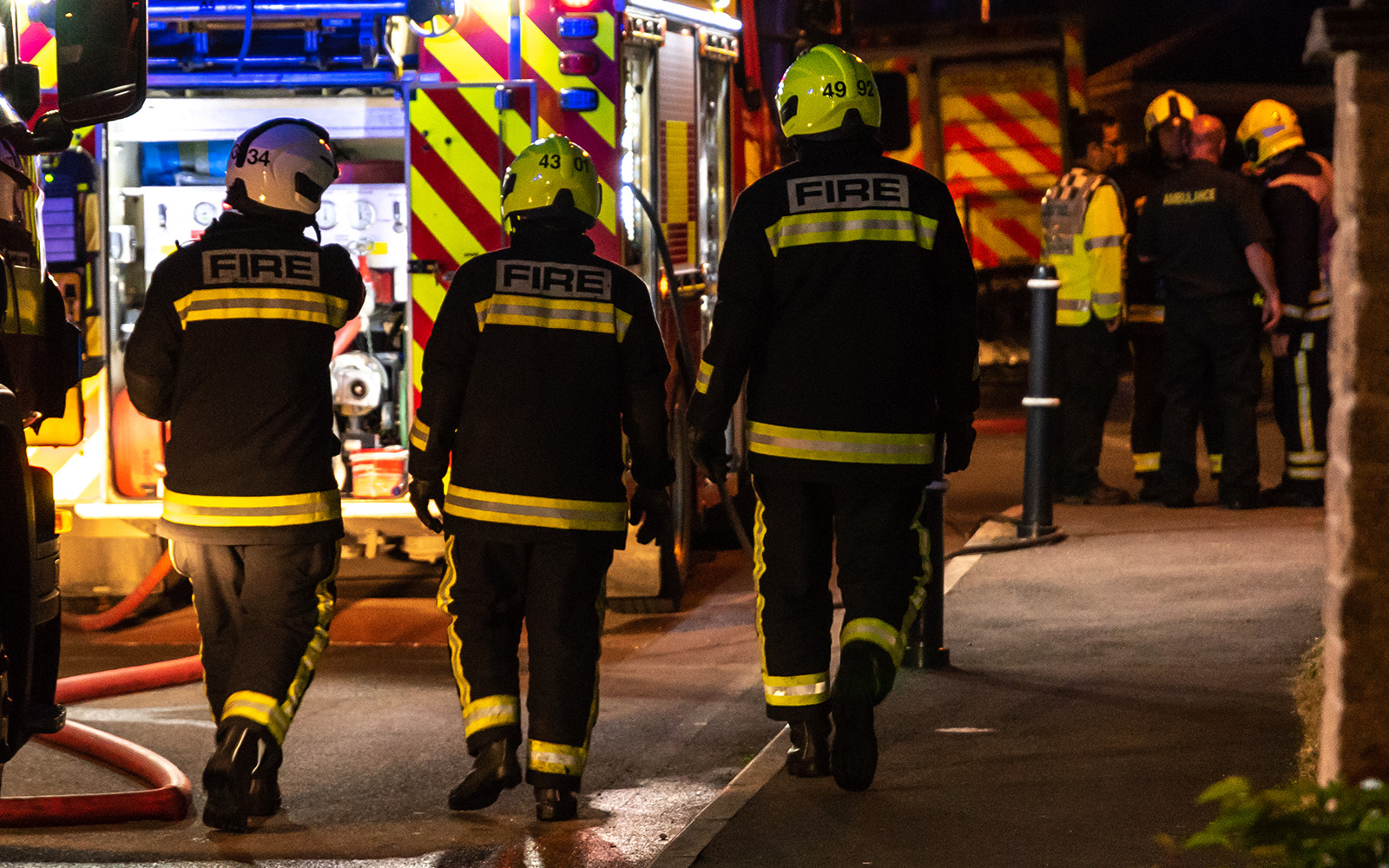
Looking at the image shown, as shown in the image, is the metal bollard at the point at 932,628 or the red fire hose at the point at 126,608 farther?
the red fire hose at the point at 126,608

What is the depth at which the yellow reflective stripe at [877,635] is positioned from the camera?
4.45 metres

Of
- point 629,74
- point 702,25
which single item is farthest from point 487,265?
point 702,25

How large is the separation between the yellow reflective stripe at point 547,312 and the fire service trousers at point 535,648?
52cm

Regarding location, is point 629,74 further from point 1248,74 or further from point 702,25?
point 1248,74

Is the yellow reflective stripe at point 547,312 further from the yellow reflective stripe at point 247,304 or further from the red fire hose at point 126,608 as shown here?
the red fire hose at point 126,608

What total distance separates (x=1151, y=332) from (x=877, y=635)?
5.57 m

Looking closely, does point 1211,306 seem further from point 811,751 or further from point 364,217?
point 811,751

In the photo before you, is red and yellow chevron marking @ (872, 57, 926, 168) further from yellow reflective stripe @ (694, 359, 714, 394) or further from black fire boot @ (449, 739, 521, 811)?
black fire boot @ (449, 739, 521, 811)

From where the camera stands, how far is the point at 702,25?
773 cm

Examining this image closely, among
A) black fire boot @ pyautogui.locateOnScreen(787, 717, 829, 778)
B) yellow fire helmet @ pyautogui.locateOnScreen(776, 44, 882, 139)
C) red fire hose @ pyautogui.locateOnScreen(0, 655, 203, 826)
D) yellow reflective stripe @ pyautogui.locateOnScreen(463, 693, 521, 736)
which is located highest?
yellow fire helmet @ pyautogui.locateOnScreen(776, 44, 882, 139)

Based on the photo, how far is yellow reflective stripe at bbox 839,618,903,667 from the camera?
445 cm

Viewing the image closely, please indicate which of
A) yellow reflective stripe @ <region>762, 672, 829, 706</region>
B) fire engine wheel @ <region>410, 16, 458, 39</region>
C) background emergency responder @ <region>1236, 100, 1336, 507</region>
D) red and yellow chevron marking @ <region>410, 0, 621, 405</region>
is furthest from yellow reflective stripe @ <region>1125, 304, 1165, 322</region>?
yellow reflective stripe @ <region>762, 672, 829, 706</region>

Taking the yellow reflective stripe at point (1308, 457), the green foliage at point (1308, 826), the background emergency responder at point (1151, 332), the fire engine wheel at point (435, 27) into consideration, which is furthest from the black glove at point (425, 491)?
the yellow reflective stripe at point (1308, 457)

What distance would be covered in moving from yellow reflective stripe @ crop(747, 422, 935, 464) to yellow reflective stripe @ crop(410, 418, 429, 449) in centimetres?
83
